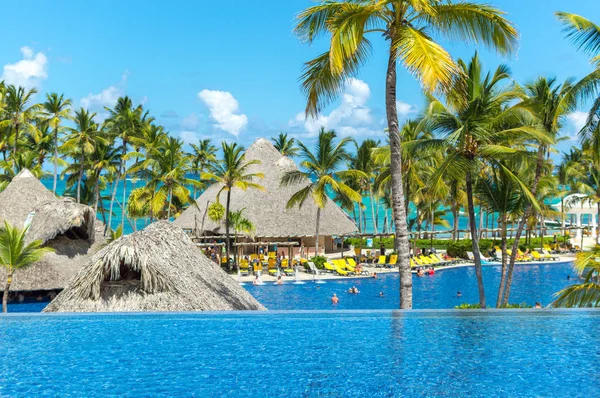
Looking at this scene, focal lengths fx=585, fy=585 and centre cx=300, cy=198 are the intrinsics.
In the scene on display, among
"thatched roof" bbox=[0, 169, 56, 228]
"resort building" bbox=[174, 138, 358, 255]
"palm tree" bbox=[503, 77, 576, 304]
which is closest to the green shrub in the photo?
"resort building" bbox=[174, 138, 358, 255]

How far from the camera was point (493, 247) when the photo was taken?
116ft

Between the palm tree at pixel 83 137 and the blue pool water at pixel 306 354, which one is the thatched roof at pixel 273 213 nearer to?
the palm tree at pixel 83 137

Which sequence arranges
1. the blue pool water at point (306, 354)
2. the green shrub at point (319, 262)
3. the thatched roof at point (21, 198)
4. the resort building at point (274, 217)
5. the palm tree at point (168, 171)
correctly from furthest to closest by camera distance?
the resort building at point (274, 217) < the palm tree at point (168, 171) < the green shrub at point (319, 262) < the thatched roof at point (21, 198) < the blue pool water at point (306, 354)

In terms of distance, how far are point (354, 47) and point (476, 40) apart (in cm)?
248

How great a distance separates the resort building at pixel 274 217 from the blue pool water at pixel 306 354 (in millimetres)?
21338

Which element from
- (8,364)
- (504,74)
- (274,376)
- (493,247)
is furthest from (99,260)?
(493,247)

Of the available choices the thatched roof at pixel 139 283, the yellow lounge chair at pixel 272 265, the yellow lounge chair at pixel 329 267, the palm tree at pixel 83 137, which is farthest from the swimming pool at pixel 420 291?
the palm tree at pixel 83 137

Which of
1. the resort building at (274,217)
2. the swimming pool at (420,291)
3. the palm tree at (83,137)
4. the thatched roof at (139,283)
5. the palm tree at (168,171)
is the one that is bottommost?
the swimming pool at (420,291)

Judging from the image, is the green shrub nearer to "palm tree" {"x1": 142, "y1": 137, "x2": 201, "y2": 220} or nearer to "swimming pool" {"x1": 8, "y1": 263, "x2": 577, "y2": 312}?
"swimming pool" {"x1": 8, "y1": 263, "x2": 577, "y2": 312}

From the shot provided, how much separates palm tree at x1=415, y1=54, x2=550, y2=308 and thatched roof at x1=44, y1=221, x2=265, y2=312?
6.28m

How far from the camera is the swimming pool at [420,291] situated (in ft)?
67.5

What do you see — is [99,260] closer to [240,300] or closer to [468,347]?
[240,300]

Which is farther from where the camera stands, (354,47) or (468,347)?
(354,47)

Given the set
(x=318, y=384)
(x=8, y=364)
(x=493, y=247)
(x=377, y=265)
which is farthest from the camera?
(x=493, y=247)
